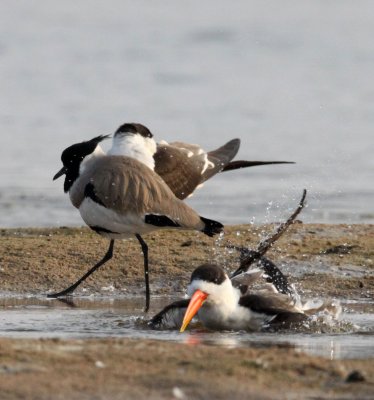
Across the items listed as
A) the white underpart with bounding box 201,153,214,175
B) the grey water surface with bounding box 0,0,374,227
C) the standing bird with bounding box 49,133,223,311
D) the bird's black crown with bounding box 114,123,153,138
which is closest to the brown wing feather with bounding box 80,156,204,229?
the standing bird with bounding box 49,133,223,311

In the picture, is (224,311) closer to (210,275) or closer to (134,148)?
(210,275)

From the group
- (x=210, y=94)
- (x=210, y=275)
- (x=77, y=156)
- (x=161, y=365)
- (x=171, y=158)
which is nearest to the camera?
(x=161, y=365)

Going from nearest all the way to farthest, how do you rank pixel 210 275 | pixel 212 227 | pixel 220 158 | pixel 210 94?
pixel 210 275, pixel 212 227, pixel 220 158, pixel 210 94

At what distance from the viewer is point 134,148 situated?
946 centimetres

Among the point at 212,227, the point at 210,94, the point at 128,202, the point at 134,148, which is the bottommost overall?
the point at 212,227

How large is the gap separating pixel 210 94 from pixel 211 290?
45.3 feet

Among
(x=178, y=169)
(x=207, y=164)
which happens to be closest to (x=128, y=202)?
(x=178, y=169)

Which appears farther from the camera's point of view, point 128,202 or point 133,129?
point 133,129

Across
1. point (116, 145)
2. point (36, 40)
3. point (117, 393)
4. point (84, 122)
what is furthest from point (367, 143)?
point (117, 393)

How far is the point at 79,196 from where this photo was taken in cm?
915

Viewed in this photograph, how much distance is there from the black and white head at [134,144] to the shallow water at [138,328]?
1.24m

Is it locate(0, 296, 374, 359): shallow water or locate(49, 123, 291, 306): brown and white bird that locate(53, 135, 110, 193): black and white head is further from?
locate(0, 296, 374, 359): shallow water

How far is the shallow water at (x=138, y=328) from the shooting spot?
6852 mm

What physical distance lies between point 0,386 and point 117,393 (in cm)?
48
